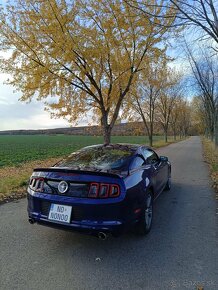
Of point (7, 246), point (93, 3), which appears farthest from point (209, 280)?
point (93, 3)

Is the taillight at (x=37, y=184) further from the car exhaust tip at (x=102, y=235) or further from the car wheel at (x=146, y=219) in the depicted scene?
the car wheel at (x=146, y=219)

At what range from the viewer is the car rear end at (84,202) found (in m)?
3.44

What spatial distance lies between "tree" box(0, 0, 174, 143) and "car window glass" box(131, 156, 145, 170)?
5806 millimetres

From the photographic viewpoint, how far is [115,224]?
11.3 ft

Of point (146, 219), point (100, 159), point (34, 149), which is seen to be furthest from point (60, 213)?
point (34, 149)

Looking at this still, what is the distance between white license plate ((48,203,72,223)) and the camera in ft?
11.6

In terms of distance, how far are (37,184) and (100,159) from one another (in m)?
1.20

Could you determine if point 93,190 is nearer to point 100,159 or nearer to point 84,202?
point 84,202

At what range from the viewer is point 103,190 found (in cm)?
352

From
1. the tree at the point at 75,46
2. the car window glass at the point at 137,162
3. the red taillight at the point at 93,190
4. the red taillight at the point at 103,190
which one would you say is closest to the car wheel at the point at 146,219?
the car window glass at the point at 137,162

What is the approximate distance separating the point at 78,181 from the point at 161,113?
33.5 meters

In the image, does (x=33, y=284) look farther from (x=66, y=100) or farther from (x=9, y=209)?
(x=66, y=100)

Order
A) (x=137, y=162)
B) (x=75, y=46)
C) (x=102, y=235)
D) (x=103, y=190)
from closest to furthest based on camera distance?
(x=102, y=235) → (x=103, y=190) → (x=137, y=162) → (x=75, y=46)

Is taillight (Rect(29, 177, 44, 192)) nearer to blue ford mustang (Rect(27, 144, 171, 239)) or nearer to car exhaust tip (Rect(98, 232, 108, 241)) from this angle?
blue ford mustang (Rect(27, 144, 171, 239))
